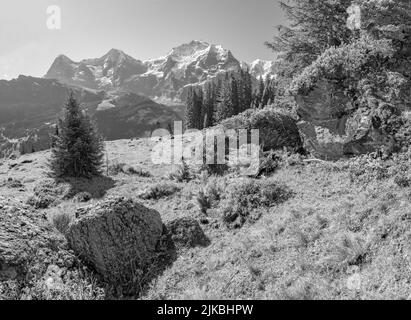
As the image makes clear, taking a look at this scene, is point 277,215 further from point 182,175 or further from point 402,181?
point 182,175

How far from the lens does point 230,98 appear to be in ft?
252

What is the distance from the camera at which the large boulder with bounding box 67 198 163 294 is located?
9250 millimetres

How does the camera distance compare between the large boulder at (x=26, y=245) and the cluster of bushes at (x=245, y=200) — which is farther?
the cluster of bushes at (x=245, y=200)

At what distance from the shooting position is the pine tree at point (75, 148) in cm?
2767

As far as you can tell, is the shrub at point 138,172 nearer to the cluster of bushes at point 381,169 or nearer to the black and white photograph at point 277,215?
the black and white photograph at point 277,215

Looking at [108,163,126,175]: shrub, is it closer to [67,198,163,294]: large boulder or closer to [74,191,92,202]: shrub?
[74,191,92,202]: shrub

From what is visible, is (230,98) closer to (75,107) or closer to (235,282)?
(75,107)

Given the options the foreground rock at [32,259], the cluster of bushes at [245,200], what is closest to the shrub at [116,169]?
the cluster of bushes at [245,200]

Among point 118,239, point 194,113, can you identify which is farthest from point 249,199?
point 194,113

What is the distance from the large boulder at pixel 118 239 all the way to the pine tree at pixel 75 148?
714 inches

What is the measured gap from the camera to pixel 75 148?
27.5m

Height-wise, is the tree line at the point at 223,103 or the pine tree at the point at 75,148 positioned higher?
the tree line at the point at 223,103

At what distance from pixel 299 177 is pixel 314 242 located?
490 cm

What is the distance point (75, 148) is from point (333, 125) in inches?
833
